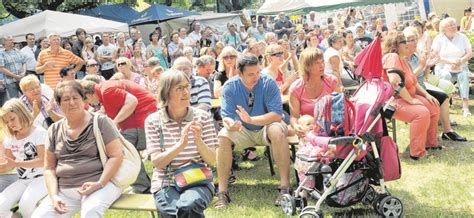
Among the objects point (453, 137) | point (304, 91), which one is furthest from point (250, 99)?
point (453, 137)

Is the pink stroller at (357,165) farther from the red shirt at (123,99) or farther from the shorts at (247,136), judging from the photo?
the red shirt at (123,99)

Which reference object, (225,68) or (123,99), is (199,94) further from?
(225,68)

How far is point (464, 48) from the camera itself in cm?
861

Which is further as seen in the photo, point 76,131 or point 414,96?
point 414,96

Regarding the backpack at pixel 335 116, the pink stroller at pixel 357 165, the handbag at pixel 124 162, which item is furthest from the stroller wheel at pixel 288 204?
the handbag at pixel 124 162

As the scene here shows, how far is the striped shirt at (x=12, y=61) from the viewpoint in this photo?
11.1 m

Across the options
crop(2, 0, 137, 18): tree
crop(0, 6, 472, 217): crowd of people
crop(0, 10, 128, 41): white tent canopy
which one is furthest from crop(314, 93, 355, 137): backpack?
crop(2, 0, 137, 18): tree

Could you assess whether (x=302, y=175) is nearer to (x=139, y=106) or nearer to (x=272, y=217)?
(x=272, y=217)

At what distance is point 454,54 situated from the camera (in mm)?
8641

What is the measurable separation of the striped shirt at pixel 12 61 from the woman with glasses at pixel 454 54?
8162mm

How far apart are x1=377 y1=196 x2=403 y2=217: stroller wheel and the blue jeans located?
1.44 m

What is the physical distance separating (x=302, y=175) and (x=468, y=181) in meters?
1.95

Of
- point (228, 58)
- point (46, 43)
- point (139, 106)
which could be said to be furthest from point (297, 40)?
point (139, 106)

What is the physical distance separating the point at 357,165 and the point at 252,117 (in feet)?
3.60
